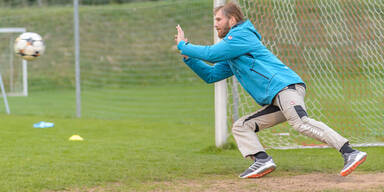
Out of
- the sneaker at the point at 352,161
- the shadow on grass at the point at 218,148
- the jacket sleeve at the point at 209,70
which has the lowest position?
the shadow on grass at the point at 218,148

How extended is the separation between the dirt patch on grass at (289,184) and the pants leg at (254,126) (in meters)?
0.31

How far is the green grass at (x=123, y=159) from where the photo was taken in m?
5.09

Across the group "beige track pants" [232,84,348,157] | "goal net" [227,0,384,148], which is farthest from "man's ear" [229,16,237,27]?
"goal net" [227,0,384,148]

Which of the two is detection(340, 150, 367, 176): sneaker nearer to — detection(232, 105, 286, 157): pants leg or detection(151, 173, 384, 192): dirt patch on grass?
detection(151, 173, 384, 192): dirt patch on grass

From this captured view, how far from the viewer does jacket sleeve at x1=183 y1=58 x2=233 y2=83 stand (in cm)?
562

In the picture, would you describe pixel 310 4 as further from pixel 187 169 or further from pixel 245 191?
pixel 245 191

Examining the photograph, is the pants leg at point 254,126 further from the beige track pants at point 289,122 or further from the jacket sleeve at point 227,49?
the jacket sleeve at point 227,49

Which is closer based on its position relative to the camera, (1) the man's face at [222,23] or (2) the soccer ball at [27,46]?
(1) the man's face at [222,23]

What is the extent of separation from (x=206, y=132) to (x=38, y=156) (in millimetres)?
3713

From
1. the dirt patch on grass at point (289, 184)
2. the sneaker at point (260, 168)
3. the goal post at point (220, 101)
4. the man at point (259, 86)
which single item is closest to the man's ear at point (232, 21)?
the man at point (259, 86)

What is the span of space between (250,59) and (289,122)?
0.68 meters

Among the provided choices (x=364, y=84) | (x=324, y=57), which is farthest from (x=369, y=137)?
(x=324, y=57)

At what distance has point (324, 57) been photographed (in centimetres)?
887

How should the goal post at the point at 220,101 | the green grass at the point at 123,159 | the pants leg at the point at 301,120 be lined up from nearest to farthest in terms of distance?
the pants leg at the point at 301,120 → the green grass at the point at 123,159 → the goal post at the point at 220,101
